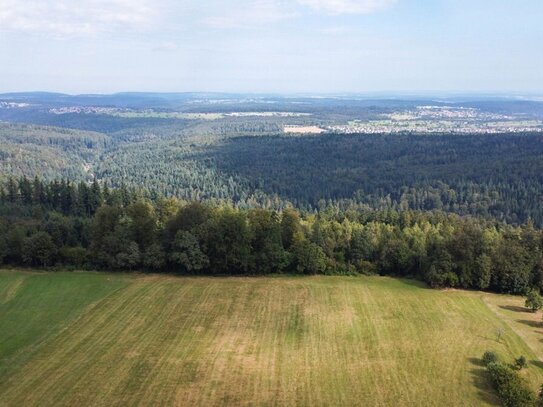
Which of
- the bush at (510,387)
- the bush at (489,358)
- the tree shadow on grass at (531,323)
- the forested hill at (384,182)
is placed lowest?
the forested hill at (384,182)

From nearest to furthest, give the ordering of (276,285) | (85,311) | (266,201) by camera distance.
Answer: (85,311) < (276,285) < (266,201)

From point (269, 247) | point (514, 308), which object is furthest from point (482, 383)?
point (269, 247)

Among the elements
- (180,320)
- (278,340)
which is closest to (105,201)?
(180,320)

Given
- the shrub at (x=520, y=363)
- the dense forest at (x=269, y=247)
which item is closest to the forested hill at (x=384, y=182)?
the dense forest at (x=269, y=247)

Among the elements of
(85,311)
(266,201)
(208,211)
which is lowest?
(266,201)

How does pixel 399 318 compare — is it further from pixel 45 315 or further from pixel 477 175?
pixel 477 175

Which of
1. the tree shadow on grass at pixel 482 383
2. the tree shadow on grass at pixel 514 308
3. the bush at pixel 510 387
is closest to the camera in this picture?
the bush at pixel 510 387

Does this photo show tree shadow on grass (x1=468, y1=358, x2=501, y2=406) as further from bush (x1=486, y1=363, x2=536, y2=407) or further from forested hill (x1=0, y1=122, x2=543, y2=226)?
forested hill (x1=0, y1=122, x2=543, y2=226)

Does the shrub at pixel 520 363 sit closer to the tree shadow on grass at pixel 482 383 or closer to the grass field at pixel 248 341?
the grass field at pixel 248 341
